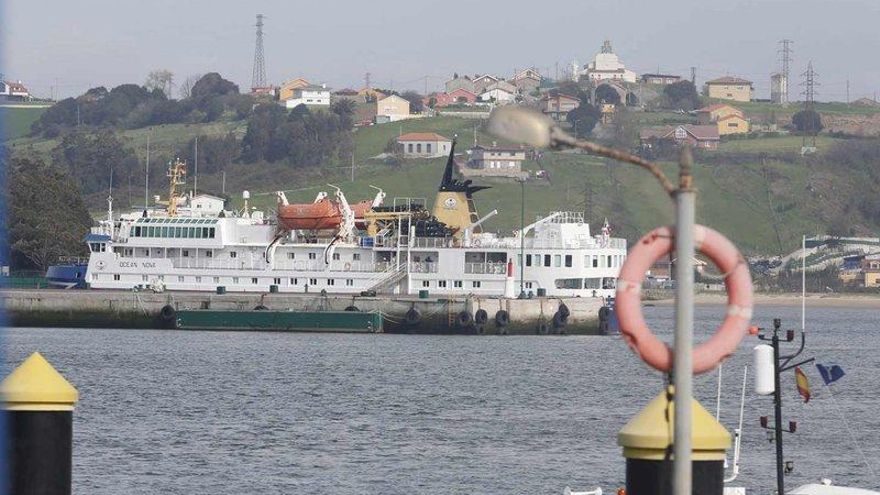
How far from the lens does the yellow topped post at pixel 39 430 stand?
8.98 metres

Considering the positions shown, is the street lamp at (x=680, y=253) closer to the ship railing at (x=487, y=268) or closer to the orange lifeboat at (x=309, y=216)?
the ship railing at (x=487, y=268)

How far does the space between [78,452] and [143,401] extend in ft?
36.3

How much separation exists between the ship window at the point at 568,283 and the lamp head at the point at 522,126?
236 feet

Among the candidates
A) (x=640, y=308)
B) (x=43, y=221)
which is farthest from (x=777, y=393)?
(x=43, y=221)

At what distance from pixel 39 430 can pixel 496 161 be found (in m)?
177

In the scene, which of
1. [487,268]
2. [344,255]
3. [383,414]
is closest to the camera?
[383,414]

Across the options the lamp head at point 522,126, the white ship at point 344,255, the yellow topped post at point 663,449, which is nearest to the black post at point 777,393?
the yellow topped post at point 663,449

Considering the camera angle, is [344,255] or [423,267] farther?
[344,255]

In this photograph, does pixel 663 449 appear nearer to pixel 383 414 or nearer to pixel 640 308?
pixel 640 308

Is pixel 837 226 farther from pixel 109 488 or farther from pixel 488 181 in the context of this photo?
pixel 109 488

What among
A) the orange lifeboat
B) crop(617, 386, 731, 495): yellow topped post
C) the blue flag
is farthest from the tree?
crop(617, 386, 731, 495): yellow topped post

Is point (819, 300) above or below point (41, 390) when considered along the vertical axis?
above

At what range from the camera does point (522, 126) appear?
8359mm

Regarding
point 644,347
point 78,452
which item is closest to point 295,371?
point 78,452
